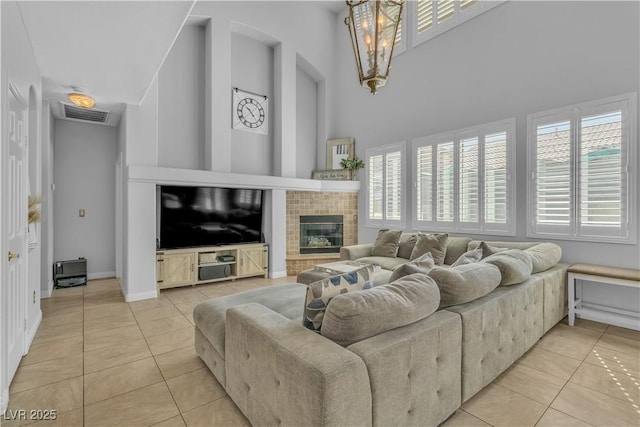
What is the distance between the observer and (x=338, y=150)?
6445 mm

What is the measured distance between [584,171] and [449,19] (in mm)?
3013

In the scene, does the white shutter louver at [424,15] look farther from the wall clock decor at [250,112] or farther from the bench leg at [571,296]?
the bench leg at [571,296]

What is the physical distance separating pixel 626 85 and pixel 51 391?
226 inches

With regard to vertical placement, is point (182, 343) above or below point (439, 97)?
below

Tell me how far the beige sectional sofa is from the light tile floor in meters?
0.13

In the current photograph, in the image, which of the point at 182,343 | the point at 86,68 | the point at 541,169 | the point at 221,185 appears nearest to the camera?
the point at 182,343

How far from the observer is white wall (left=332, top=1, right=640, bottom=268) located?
3283 mm

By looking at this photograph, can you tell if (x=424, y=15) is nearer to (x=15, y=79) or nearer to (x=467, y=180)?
(x=467, y=180)

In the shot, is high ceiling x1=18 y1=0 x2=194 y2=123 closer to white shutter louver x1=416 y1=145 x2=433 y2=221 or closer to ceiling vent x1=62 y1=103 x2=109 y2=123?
ceiling vent x1=62 y1=103 x2=109 y2=123

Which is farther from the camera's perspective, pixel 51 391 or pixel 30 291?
pixel 30 291

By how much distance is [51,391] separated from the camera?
2.06 meters

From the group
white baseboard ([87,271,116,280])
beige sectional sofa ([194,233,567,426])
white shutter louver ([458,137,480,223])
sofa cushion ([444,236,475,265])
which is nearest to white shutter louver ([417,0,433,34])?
white shutter louver ([458,137,480,223])

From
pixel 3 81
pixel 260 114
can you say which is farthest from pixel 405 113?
pixel 3 81

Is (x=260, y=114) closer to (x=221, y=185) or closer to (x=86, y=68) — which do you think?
(x=221, y=185)
